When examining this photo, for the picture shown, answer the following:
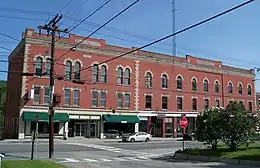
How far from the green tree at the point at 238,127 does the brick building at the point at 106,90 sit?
14.8 meters

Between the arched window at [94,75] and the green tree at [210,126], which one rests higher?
the arched window at [94,75]

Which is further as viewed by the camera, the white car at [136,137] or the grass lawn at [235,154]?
the white car at [136,137]

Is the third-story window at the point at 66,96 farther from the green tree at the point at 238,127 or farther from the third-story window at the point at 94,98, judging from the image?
the green tree at the point at 238,127

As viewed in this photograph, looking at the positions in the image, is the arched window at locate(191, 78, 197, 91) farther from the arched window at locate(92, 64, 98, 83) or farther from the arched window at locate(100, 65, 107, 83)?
the arched window at locate(92, 64, 98, 83)

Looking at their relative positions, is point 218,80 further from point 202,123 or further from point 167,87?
point 202,123

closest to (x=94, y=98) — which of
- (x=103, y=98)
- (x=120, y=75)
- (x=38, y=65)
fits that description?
(x=103, y=98)

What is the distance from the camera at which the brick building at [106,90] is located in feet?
140

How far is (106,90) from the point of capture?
157 feet

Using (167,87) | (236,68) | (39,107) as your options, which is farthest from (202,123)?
(236,68)

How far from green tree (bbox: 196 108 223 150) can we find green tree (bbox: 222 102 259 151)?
413 mm

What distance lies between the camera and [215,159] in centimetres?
2088

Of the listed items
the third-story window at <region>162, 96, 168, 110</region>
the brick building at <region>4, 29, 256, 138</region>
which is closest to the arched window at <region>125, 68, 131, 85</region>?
the brick building at <region>4, 29, 256, 138</region>

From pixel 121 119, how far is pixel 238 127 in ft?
88.9

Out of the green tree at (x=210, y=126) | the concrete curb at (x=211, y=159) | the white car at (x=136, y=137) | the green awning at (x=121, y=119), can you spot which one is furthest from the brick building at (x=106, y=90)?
the concrete curb at (x=211, y=159)
